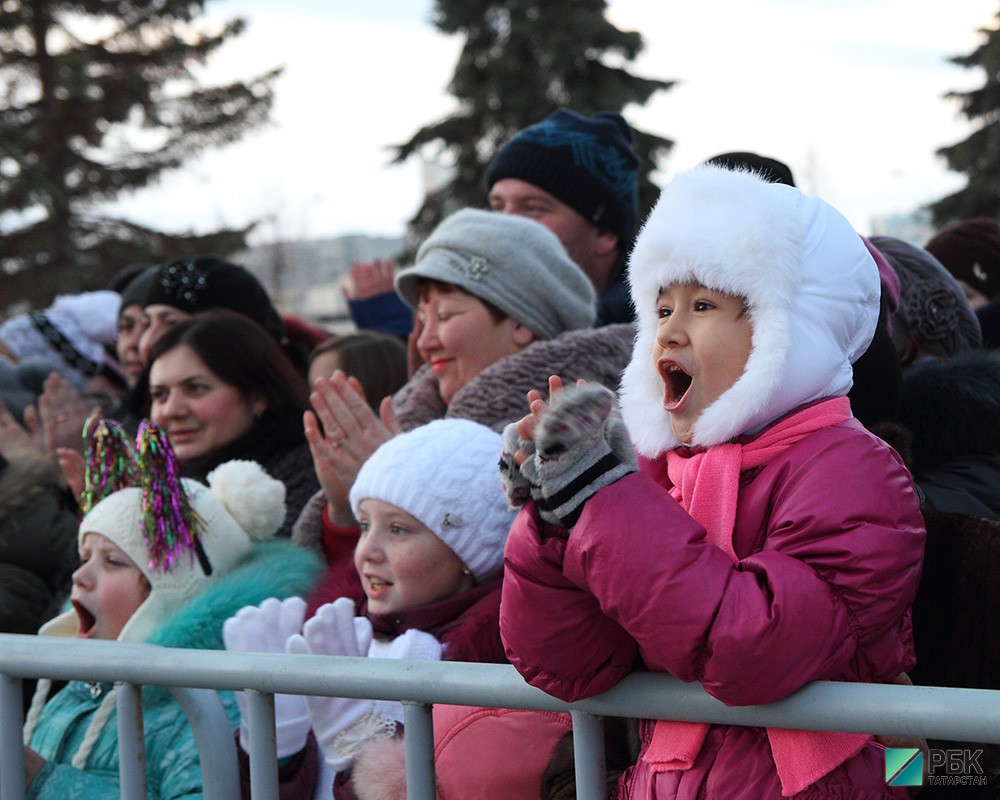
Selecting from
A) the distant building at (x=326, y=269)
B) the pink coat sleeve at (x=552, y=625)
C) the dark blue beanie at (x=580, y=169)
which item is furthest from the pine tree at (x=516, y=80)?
the distant building at (x=326, y=269)

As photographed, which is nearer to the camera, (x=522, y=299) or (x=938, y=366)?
(x=938, y=366)

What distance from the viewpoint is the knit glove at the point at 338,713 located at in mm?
2465

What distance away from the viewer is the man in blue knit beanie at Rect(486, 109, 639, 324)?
4.11 m

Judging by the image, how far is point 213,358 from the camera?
161 inches

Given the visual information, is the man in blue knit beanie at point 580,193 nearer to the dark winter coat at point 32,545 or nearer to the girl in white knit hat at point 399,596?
the girl in white knit hat at point 399,596

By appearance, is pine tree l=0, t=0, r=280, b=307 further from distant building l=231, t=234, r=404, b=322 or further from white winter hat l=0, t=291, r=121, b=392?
distant building l=231, t=234, r=404, b=322

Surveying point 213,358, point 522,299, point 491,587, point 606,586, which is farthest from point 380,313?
point 606,586

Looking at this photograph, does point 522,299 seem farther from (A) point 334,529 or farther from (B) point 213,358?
(B) point 213,358

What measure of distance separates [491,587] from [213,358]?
177 cm

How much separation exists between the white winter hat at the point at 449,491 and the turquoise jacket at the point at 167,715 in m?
0.46

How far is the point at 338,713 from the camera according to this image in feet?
8.16

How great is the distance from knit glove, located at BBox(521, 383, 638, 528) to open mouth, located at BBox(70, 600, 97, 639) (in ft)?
6.52

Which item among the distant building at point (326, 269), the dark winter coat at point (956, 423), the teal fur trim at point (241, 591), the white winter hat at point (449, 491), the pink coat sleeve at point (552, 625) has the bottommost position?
the distant building at point (326, 269)

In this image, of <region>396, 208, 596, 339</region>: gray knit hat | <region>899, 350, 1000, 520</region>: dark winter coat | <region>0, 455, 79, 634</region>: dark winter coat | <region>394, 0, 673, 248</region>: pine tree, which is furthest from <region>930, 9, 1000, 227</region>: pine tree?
<region>899, 350, 1000, 520</region>: dark winter coat
